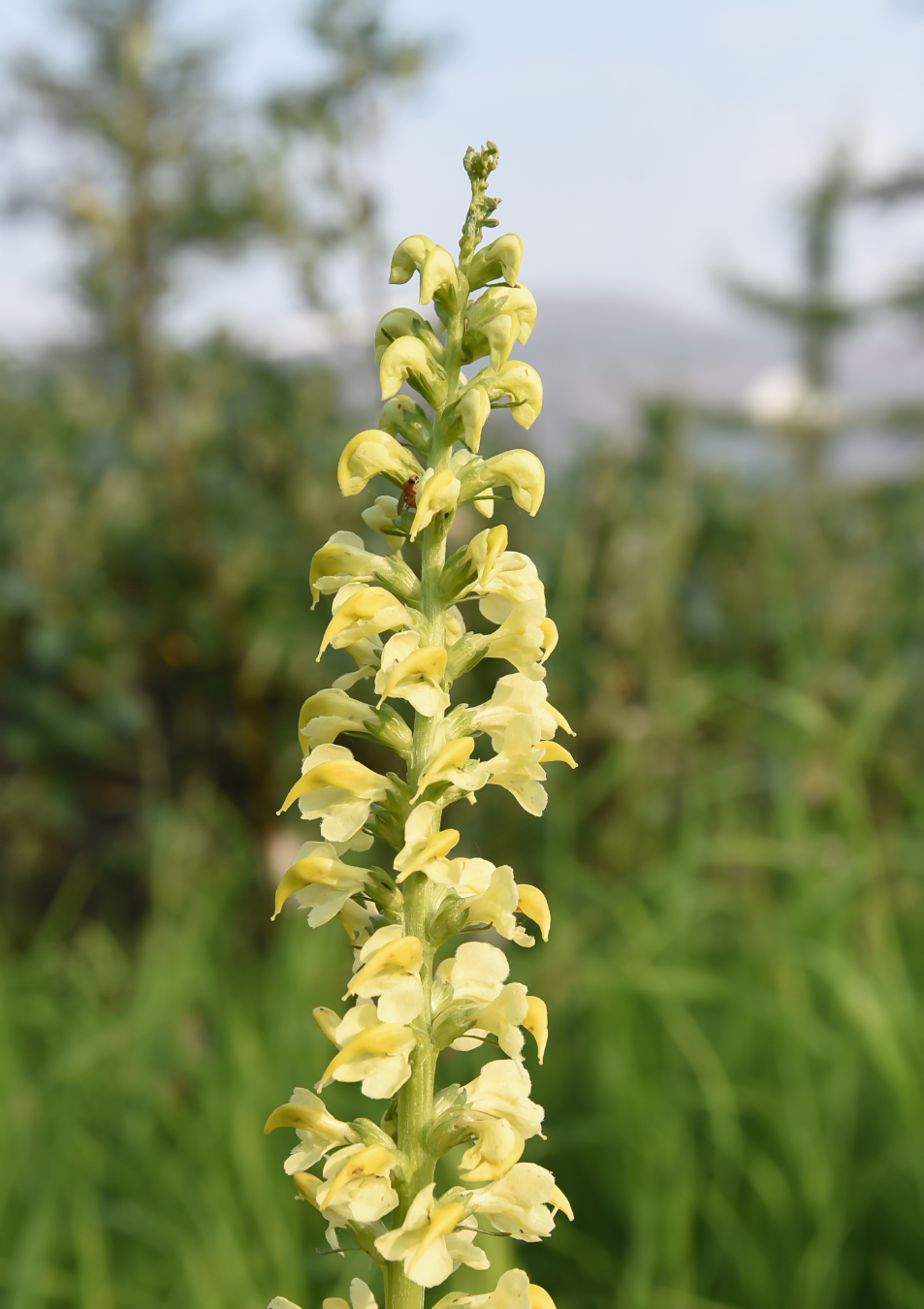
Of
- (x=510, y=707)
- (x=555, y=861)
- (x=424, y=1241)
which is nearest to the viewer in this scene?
(x=424, y=1241)

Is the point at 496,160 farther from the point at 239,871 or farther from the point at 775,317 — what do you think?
the point at 775,317

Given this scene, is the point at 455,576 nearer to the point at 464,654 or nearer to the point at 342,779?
the point at 464,654

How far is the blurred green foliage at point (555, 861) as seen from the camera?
2969 mm

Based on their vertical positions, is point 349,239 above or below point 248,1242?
above

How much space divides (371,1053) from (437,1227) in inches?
4.8

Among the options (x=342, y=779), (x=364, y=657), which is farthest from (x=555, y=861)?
(x=342, y=779)

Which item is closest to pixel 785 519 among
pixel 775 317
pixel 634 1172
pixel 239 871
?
pixel 239 871

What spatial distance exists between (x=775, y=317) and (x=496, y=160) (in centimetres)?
3151

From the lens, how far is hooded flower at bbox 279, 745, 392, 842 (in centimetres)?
88

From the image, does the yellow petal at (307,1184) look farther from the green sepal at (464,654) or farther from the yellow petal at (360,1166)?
the green sepal at (464,654)

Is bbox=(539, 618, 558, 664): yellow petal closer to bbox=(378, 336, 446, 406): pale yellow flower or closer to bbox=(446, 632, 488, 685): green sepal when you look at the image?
bbox=(446, 632, 488, 685): green sepal

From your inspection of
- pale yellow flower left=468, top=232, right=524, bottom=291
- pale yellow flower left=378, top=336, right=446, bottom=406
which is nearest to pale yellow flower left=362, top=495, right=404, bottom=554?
pale yellow flower left=378, top=336, right=446, bottom=406

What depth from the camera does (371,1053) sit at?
2.67ft

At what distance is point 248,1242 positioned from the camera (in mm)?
2988
